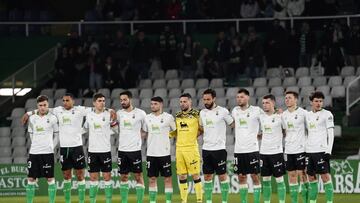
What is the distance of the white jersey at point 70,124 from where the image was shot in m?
28.4

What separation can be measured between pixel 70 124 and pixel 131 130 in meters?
1.52

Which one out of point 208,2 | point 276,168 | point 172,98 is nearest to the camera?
point 276,168

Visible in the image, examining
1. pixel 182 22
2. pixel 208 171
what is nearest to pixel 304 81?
pixel 182 22

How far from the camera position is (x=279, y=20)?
127 feet

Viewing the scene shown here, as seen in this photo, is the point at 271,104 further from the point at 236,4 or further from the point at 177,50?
the point at 236,4

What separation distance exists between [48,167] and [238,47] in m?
11.9

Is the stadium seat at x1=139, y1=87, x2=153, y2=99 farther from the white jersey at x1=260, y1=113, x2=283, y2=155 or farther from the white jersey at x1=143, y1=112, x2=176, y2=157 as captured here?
the white jersey at x1=260, y1=113, x2=283, y2=155

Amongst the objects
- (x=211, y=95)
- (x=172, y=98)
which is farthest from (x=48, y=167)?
(x=172, y=98)

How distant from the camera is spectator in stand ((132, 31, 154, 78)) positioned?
127 feet

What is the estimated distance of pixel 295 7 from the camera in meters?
39.5

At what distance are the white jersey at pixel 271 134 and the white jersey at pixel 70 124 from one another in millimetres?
4146

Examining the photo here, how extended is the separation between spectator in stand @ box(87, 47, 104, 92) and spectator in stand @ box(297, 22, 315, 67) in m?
6.26

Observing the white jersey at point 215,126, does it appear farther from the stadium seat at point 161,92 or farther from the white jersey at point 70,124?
the stadium seat at point 161,92

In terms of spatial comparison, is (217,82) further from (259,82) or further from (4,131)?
(4,131)
